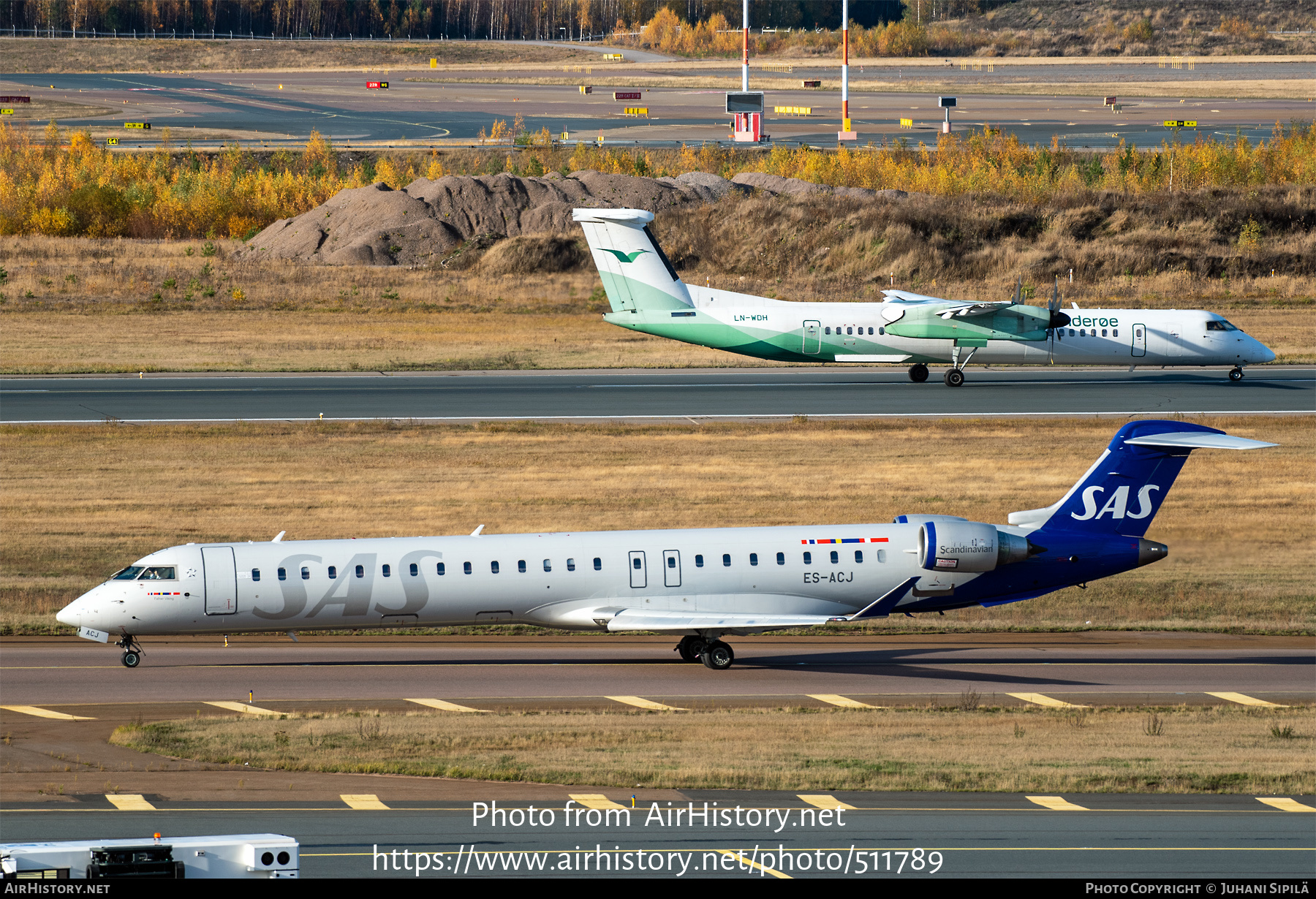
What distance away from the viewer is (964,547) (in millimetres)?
31547

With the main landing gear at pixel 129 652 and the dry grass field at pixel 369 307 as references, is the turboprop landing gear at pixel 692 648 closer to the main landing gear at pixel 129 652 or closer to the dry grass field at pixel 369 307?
the main landing gear at pixel 129 652

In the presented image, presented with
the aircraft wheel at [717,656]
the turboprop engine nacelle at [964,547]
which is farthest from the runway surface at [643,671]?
the turboprop engine nacelle at [964,547]

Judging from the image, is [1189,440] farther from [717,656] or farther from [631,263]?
[631,263]

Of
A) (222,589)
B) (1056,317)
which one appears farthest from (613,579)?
(1056,317)

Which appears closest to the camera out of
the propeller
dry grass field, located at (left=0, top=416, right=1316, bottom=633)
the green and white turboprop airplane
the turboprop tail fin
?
dry grass field, located at (left=0, top=416, right=1316, bottom=633)

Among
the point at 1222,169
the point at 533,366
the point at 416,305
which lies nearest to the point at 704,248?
the point at 416,305

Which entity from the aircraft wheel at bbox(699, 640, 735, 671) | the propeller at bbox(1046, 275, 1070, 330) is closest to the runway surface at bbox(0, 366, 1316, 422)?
the propeller at bbox(1046, 275, 1070, 330)

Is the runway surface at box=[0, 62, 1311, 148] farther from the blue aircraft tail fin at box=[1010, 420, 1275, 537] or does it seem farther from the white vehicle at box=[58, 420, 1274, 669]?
the white vehicle at box=[58, 420, 1274, 669]

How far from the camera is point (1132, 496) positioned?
1318 inches

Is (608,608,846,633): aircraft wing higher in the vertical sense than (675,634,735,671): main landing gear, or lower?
higher

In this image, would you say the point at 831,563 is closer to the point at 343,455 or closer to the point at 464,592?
the point at 464,592

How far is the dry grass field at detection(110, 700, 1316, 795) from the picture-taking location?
24.0 meters

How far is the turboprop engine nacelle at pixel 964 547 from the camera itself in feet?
104

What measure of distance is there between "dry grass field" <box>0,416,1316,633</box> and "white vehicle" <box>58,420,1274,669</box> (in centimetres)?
529
